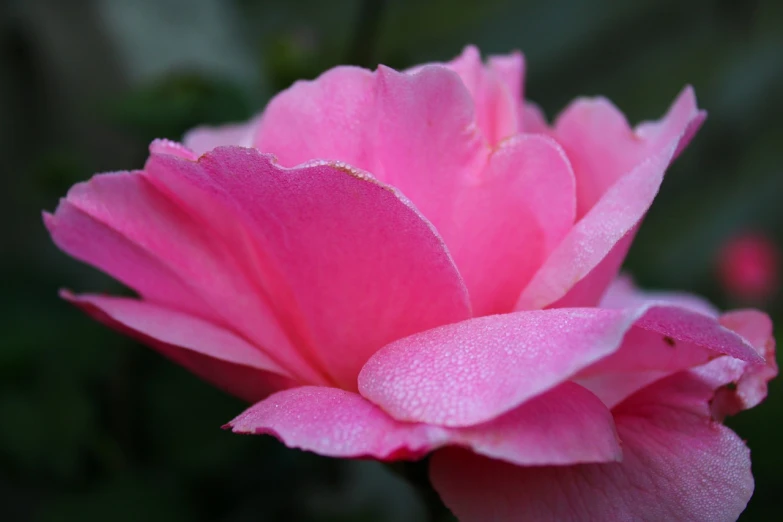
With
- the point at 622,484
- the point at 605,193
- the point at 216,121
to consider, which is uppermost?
the point at 216,121

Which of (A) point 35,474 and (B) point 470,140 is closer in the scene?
(B) point 470,140

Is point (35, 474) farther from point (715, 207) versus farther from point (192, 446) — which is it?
point (715, 207)

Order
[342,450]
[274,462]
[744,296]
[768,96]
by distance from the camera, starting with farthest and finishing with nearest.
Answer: [768,96], [744,296], [274,462], [342,450]

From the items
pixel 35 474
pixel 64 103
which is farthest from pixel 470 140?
pixel 64 103

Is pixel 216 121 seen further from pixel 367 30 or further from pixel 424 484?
pixel 424 484

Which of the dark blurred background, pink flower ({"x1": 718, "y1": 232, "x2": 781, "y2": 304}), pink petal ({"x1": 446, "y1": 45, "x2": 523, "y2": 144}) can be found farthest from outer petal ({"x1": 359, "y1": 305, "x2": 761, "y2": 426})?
pink flower ({"x1": 718, "y1": 232, "x2": 781, "y2": 304})

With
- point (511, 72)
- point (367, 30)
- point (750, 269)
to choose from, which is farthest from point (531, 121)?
point (750, 269)
